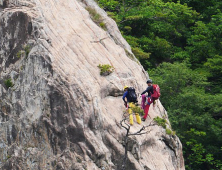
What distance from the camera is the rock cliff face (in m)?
18.0

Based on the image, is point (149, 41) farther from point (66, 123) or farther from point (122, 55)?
point (66, 123)

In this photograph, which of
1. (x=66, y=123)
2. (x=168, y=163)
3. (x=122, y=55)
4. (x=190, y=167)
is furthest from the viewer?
(x=190, y=167)

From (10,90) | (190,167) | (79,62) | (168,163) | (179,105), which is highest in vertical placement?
(79,62)

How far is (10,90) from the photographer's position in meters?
A: 19.7

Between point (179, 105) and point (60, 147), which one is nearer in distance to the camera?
point (60, 147)

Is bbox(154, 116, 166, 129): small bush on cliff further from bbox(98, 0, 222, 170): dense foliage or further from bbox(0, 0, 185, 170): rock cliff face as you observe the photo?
bbox(98, 0, 222, 170): dense foliage

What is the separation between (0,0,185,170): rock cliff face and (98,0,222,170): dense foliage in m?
6.89

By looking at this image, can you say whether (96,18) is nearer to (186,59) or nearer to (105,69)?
(105,69)

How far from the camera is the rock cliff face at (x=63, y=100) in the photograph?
18.0 meters

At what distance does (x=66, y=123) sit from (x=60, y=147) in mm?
950

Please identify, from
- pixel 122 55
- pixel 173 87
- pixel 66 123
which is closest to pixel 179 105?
pixel 173 87

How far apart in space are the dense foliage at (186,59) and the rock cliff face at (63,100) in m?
6.89

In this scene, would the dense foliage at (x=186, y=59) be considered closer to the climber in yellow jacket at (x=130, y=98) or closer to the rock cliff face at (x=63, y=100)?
the rock cliff face at (x=63, y=100)

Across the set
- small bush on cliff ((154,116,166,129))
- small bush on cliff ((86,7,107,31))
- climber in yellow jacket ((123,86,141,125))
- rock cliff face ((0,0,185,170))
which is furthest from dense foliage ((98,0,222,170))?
climber in yellow jacket ((123,86,141,125))
